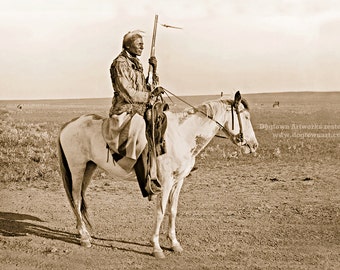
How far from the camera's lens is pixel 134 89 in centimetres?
632

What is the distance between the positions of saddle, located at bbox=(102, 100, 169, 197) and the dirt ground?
4.04ft

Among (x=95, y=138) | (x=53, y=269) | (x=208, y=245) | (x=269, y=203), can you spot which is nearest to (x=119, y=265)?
Result: (x=53, y=269)

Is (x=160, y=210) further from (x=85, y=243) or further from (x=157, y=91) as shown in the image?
(x=157, y=91)

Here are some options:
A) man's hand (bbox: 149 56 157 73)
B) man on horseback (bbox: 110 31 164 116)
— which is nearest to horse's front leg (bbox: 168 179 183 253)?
man on horseback (bbox: 110 31 164 116)

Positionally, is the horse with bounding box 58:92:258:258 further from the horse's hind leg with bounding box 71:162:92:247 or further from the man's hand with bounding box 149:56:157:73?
the man's hand with bounding box 149:56:157:73

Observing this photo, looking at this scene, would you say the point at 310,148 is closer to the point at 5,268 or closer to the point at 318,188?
the point at 318,188

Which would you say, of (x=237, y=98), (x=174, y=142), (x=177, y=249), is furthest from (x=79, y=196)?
(x=237, y=98)

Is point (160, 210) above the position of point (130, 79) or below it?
below

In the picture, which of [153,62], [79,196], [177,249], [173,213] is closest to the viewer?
[153,62]

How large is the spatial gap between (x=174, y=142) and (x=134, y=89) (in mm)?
979

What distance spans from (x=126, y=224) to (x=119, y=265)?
1.98m

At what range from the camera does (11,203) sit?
32.4 feet

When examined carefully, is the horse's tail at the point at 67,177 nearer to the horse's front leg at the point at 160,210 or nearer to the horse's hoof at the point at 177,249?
the horse's front leg at the point at 160,210

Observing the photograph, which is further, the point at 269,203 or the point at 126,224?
the point at 269,203
